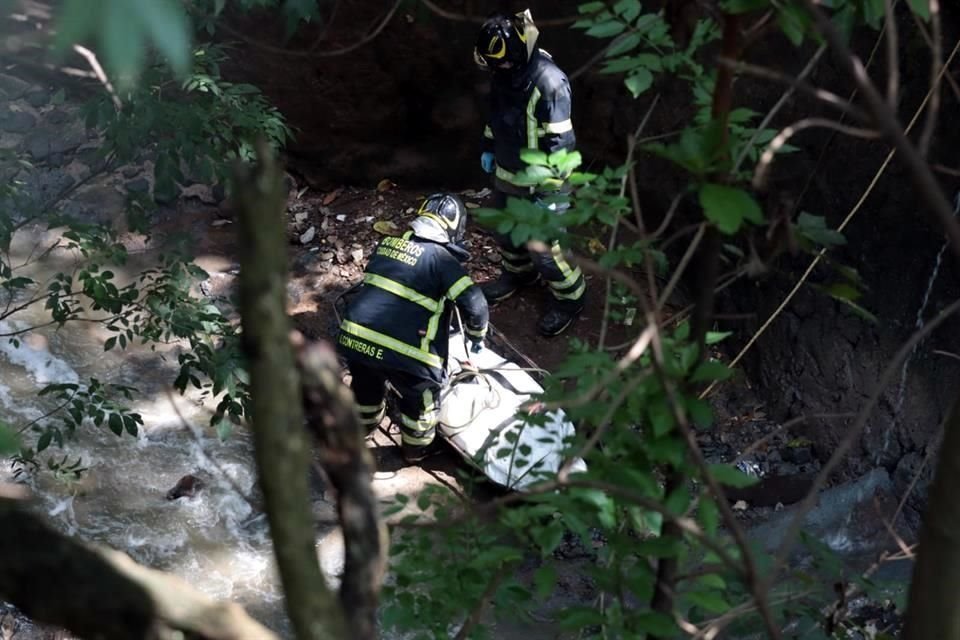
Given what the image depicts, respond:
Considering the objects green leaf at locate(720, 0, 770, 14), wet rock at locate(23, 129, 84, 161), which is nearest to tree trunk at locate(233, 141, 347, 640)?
green leaf at locate(720, 0, 770, 14)

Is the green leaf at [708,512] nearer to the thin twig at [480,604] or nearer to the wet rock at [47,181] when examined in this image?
the thin twig at [480,604]

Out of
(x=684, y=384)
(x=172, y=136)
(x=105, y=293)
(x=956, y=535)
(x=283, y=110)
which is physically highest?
(x=283, y=110)

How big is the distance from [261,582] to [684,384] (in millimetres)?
2969

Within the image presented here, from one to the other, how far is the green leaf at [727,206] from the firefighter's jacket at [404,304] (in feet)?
9.98

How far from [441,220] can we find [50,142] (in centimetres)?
326

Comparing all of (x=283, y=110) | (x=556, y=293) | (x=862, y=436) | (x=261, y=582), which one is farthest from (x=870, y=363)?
(x=283, y=110)

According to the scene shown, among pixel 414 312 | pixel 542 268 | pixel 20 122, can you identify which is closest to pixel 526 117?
pixel 542 268

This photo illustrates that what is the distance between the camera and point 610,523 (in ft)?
6.40

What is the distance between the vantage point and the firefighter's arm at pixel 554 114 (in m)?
5.18

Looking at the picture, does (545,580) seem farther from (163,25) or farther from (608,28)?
(163,25)

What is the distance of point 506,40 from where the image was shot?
5.09 metres

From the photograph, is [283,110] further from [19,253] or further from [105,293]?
[105,293]

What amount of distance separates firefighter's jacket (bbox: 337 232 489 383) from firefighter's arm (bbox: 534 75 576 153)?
3.13 feet

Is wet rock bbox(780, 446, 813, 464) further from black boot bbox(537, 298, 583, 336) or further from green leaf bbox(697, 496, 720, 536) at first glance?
green leaf bbox(697, 496, 720, 536)
